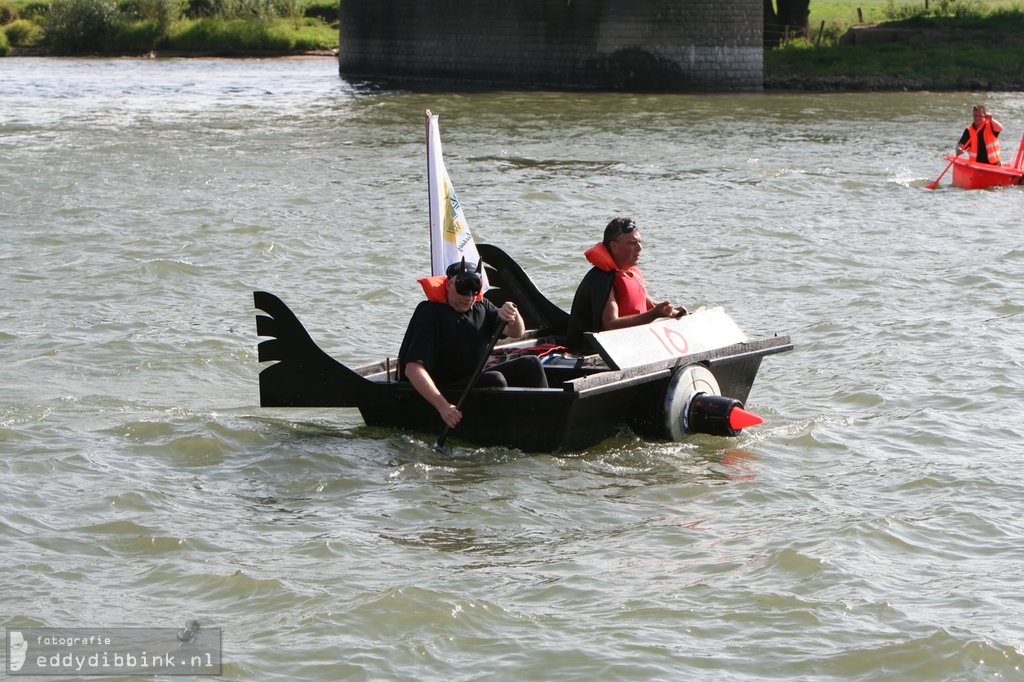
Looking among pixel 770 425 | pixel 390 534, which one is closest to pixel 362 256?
pixel 770 425

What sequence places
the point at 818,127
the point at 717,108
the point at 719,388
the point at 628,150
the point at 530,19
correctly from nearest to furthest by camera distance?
the point at 719,388 < the point at 628,150 < the point at 818,127 < the point at 717,108 < the point at 530,19

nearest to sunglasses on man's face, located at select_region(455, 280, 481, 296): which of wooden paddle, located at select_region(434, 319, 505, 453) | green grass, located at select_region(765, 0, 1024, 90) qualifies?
wooden paddle, located at select_region(434, 319, 505, 453)

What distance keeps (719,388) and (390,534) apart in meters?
2.62

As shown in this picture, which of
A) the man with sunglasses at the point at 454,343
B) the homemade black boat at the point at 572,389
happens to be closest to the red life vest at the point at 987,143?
the homemade black boat at the point at 572,389

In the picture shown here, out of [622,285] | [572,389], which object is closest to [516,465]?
[572,389]

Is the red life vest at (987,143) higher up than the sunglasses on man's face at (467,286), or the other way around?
the red life vest at (987,143)

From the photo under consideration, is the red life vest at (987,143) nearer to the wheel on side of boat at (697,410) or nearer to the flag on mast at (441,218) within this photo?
the flag on mast at (441,218)

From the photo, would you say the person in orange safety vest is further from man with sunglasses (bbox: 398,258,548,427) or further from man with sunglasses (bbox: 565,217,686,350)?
man with sunglasses (bbox: 398,258,548,427)

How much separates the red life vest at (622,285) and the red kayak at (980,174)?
536 inches

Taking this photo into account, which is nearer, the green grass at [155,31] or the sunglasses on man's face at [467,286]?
the sunglasses on man's face at [467,286]

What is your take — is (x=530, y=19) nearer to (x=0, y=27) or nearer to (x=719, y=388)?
(x=0, y=27)

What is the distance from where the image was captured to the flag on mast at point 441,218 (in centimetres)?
941

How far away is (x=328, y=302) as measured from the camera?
13539mm

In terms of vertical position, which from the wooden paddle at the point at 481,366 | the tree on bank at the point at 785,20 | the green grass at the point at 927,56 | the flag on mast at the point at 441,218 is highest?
the tree on bank at the point at 785,20
